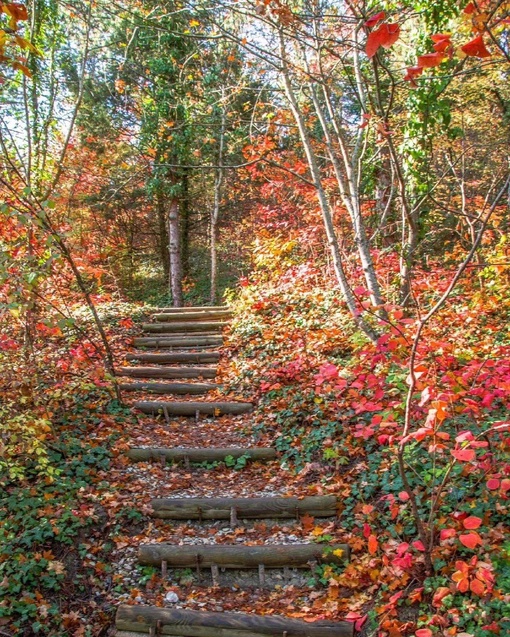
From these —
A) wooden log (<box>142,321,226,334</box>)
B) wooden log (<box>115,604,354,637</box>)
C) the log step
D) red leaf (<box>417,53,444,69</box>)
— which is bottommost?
wooden log (<box>115,604,354,637</box>)

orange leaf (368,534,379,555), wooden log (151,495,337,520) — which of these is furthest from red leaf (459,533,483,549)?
wooden log (151,495,337,520)

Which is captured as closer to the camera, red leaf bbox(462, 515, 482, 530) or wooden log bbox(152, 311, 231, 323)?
red leaf bbox(462, 515, 482, 530)

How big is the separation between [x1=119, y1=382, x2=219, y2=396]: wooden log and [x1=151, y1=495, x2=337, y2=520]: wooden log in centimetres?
279

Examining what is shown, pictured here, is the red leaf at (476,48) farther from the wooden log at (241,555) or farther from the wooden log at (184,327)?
the wooden log at (184,327)

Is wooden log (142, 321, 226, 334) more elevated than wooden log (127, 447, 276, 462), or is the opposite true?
wooden log (142, 321, 226, 334)

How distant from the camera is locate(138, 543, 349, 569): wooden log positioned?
4078 mm

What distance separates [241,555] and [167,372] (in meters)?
4.40

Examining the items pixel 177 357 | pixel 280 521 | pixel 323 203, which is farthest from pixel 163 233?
pixel 280 521

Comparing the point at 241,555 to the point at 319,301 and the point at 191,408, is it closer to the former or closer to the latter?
the point at 191,408

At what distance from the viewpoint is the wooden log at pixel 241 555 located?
4.08m

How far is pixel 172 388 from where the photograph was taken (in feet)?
24.8

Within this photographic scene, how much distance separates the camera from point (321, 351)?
7121mm

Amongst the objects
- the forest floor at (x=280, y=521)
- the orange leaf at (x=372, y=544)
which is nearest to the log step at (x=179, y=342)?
the forest floor at (x=280, y=521)

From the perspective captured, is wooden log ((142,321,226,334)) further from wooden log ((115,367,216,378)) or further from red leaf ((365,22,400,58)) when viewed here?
red leaf ((365,22,400,58))
